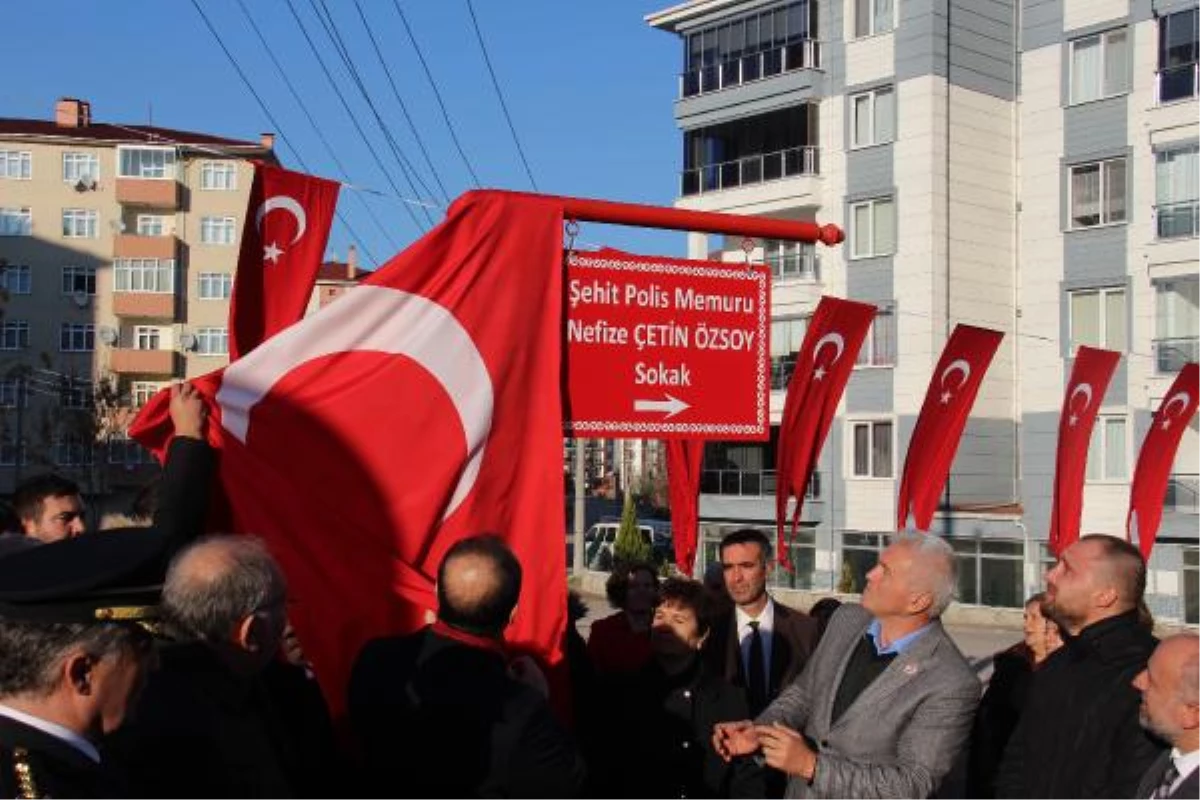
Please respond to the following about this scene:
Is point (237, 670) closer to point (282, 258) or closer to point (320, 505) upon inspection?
point (320, 505)

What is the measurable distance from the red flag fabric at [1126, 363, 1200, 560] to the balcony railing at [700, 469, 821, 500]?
86.8 feet

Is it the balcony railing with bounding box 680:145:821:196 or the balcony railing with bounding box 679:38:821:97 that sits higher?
the balcony railing with bounding box 679:38:821:97

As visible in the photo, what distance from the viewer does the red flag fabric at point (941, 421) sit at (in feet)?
30.6

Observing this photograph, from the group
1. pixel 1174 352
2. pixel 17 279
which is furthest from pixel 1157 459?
pixel 17 279

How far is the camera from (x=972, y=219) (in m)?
36.4

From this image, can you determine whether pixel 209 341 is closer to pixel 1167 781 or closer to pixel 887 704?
pixel 887 704

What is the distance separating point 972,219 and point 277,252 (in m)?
33.0

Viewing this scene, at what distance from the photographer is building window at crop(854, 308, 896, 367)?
3662 cm

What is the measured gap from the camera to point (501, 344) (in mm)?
5477

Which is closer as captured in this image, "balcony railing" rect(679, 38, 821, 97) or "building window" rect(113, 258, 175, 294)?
"balcony railing" rect(679, 38, 821, 97)

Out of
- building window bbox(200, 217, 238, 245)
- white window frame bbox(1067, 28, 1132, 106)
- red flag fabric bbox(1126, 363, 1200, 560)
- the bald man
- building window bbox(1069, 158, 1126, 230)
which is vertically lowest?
the bald man

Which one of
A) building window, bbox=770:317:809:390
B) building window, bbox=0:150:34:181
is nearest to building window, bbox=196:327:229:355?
building window, bbox=0:150:34:181

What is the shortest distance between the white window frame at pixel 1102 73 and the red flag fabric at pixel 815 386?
91.7 feet

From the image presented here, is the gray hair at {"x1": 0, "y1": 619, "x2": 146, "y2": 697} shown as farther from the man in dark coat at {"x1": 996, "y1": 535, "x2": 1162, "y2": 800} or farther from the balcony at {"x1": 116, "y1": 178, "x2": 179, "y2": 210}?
the balcony at {"x1": 116, "y1": 178, "x2": 179, "y2": 210}
